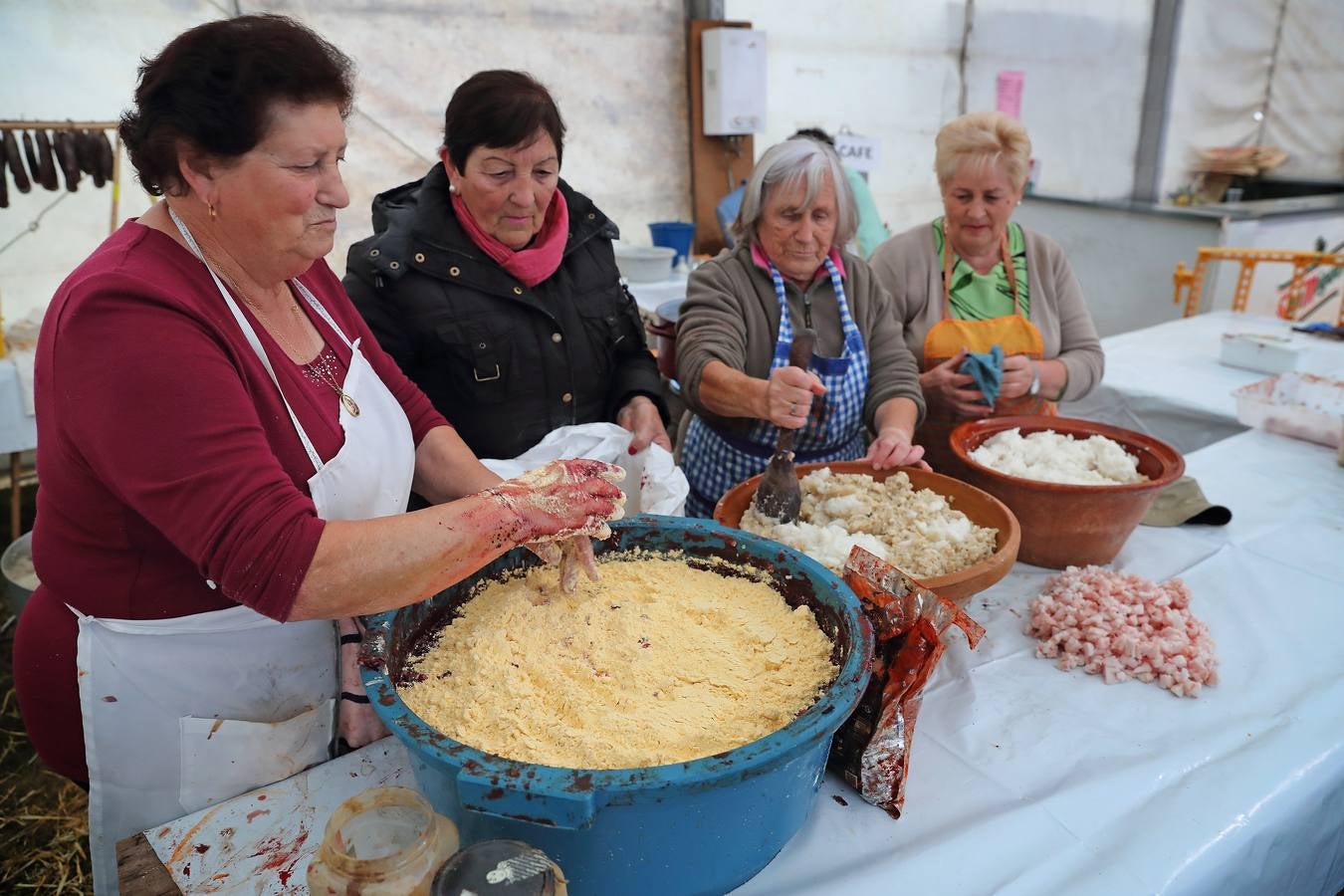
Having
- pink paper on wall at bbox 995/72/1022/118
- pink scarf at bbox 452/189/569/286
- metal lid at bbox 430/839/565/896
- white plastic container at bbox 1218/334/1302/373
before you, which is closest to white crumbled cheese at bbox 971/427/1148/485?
pink scarf at bbox 452/189/569/286

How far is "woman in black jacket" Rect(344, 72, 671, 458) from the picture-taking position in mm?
1871

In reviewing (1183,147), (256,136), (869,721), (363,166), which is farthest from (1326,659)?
(1183,147)

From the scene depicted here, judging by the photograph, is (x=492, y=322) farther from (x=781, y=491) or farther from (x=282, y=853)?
(x=282, y=853)

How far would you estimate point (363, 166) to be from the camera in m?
4.33

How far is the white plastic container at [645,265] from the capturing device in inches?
168

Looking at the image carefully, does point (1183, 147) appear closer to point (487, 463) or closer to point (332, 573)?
point (487, 463)

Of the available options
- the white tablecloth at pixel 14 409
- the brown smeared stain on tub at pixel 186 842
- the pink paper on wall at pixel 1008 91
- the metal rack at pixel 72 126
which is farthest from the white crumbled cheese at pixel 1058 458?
the pink paper on wall at pixel 1008 91

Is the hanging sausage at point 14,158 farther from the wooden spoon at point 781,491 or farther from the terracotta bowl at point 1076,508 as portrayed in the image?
the terracotta bowl at point 1076,508

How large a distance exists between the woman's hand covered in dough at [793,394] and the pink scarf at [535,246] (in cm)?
63

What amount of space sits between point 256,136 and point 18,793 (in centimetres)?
266

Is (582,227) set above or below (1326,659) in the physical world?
above

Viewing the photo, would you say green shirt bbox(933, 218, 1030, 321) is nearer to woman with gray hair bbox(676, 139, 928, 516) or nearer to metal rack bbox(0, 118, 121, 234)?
woman with gray hair bbox(676, 139, 928, 516)

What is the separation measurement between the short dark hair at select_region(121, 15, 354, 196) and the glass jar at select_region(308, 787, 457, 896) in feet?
2.71

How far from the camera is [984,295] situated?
262 cm
